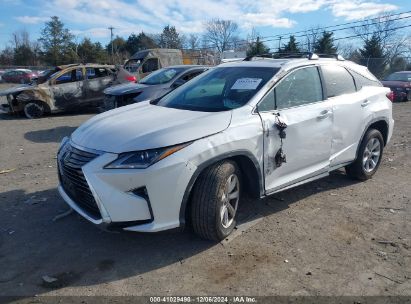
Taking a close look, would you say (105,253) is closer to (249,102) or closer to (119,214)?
(119,214)

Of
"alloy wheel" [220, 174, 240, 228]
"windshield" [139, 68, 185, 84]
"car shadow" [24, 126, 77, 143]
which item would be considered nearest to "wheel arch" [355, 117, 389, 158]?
"alloy wheel" [220, 174, 240, 228]

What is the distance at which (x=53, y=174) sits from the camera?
6.10 m

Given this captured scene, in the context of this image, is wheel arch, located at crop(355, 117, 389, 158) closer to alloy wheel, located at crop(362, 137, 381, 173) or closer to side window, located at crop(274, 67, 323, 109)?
alloy wheel, located at crop(362, 137, 381, 173)

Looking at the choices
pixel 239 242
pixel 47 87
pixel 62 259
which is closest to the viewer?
pixel 62 259

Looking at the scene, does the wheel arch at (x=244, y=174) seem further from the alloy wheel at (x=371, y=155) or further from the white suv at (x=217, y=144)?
the alloy wheel at (x=371, y=155)

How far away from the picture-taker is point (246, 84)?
14.0 feet

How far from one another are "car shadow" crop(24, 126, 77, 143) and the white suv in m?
5.26

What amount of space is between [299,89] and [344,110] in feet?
2.66

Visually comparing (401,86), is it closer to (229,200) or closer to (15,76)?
(229,200)

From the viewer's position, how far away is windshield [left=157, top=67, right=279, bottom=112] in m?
4.12

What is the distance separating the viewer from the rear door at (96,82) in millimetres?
13341

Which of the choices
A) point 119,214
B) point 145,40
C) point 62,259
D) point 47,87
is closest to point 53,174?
point 62,259

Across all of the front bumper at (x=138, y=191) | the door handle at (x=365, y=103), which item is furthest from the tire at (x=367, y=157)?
the front bumper at (x=138, y=191)

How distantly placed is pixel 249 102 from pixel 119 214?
5.64 ft
